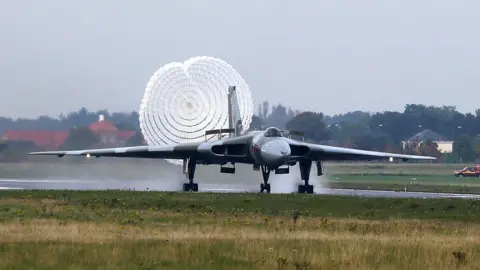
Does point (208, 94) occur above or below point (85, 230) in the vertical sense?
above

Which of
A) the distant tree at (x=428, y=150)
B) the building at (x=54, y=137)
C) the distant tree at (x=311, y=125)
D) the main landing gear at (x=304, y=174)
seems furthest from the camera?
the distant tree at (x=428, y=150)

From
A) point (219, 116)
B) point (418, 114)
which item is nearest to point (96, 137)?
point (219, 116)

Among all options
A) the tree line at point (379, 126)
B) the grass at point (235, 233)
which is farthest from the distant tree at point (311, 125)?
the grass at point (235, 233)

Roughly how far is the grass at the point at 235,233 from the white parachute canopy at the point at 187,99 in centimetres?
2521

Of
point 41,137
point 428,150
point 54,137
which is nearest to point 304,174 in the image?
point 54,137

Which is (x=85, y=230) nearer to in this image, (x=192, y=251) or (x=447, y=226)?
(x=192, y=251)

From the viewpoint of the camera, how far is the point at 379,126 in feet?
504

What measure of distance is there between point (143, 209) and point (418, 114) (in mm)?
140539

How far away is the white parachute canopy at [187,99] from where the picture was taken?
65.9 meters

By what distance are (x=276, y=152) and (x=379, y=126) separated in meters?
105

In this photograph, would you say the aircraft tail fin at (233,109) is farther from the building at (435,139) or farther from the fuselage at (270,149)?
the building at (435,139)

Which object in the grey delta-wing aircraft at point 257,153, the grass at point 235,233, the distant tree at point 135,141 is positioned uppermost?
the distant tree at point 135,141

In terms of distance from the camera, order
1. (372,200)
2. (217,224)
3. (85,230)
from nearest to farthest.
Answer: (85,230) < (217,224) < (372,200)

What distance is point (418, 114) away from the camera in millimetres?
171500
